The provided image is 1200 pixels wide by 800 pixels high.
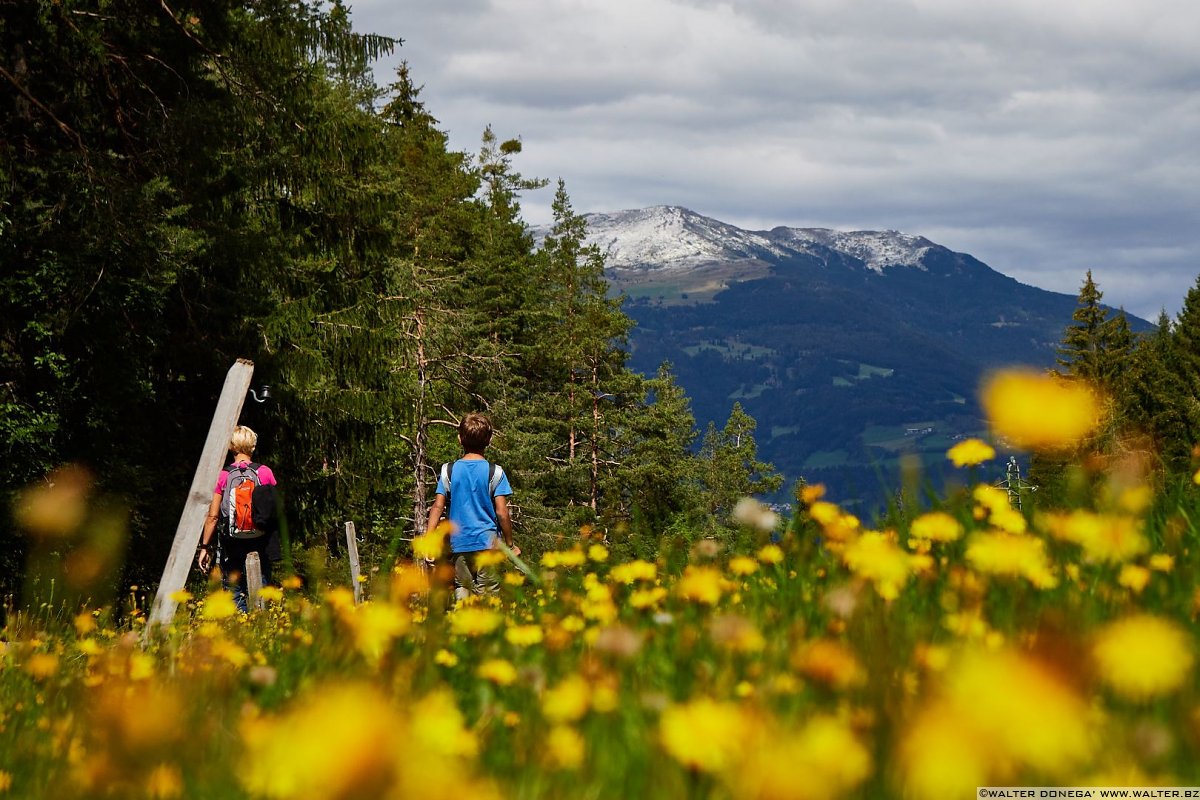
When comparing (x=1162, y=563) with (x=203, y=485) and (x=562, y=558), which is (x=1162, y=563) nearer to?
(x=562, y=558)

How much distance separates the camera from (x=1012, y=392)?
78.4 inches

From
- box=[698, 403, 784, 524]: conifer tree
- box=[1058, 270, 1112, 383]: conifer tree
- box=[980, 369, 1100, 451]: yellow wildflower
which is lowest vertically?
box=[698, 403, 784, 524]: conifer tree

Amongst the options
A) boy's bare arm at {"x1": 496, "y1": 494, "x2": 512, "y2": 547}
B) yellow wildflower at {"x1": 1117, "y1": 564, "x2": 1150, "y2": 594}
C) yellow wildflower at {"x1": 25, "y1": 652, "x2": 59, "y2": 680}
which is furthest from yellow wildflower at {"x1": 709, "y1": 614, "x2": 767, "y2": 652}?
boy's bare arm at {"x1": 496, "y1": 494, "x2": 512, "y2": 547}

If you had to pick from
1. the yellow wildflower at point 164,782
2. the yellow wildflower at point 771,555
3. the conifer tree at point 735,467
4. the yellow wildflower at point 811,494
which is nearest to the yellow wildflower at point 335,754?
the yellow wildflower at point 164,782

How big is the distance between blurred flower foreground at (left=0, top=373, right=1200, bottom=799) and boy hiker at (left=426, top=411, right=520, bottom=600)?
3.83m

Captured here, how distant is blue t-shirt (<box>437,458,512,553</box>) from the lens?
7.32 metres

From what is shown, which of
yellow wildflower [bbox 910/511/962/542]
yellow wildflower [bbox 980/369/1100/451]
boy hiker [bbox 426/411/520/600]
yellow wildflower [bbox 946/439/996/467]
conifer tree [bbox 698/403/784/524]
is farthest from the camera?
conifer tree [bbox 698/403/784/524]

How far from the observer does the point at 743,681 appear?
6.42 ft

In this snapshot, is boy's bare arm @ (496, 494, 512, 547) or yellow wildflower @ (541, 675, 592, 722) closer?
yellow wildflower @ (541, 675, 592, 722)

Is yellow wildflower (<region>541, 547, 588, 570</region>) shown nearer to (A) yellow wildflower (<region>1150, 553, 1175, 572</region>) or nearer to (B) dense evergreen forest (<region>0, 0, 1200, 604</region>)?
(B) dense evergreen forest (<region>0, 0, 1200, 604</region>)

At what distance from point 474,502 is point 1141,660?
244 inches

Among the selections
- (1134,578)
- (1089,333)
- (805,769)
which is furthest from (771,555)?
(1089,333)

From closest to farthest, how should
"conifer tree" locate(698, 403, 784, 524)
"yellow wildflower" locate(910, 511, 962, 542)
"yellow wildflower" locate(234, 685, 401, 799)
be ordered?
"yellow wildflower" locate(234, 685, 401, 799) < "yellow wildflower" locate(910, 511, 962, 542) < "conifer tree" locate(698, 403, 784, 524)

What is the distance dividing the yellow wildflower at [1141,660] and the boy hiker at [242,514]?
26.2 ft
